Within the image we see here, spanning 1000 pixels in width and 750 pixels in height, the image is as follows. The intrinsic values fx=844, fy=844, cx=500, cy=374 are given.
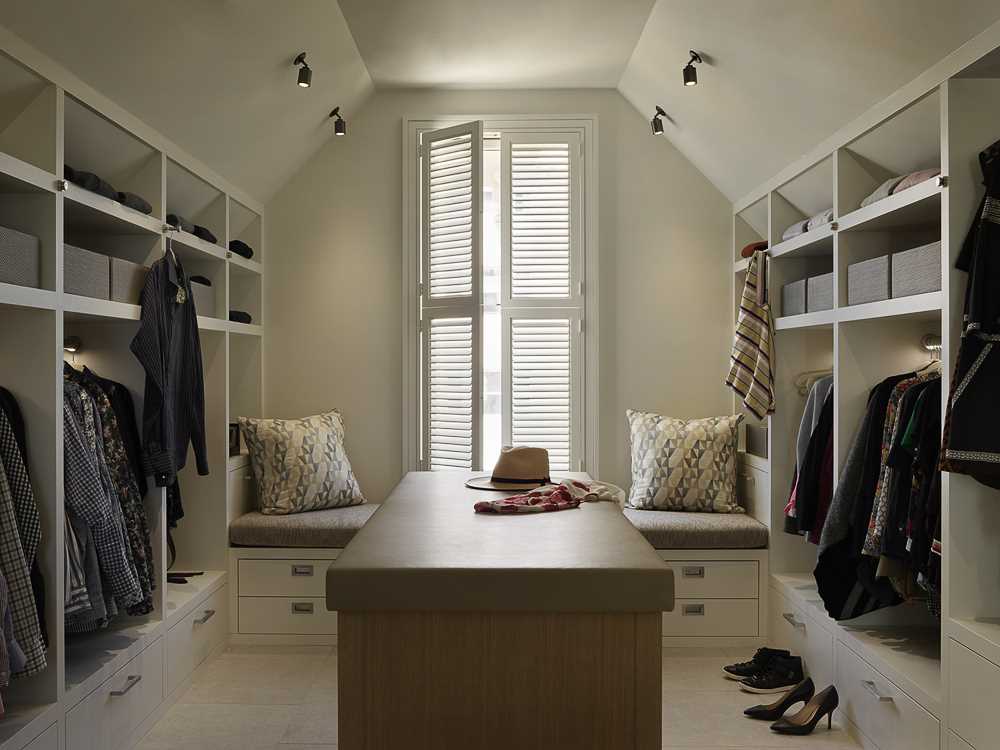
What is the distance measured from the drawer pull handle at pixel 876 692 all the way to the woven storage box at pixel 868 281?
129cm

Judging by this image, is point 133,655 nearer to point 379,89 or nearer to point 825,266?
point 379,89

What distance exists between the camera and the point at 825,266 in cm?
401

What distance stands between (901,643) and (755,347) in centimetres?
152

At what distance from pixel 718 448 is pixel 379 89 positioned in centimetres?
260

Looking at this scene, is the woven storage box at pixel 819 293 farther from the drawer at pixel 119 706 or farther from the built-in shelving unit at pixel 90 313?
the drawer at pixel 119 706

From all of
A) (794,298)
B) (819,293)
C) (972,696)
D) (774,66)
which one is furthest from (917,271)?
(972,696)

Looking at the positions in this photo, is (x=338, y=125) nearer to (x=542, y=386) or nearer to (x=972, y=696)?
(x=542, y=386)

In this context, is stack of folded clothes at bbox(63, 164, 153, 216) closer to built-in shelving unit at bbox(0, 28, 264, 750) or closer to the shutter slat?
built-in shelving unit at bbox(0, 28, 264, 750)

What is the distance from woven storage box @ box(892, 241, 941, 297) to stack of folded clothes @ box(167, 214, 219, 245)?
2.66m

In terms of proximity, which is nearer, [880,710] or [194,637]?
[880,710]

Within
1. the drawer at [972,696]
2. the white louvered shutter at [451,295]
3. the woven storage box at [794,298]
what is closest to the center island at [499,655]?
the drawer at [972,696]

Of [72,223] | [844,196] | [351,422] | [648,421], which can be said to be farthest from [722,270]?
[72,223]

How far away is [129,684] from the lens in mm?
2789

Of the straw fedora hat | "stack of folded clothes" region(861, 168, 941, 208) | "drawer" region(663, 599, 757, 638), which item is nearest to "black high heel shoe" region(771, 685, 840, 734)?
"drawer" region(663, 599, 757, 638)
